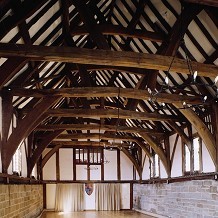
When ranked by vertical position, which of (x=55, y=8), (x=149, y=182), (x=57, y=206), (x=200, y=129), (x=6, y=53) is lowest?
(x=57, y=206)

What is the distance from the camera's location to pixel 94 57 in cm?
633

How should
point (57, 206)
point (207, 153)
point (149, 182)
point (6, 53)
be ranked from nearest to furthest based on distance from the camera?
point (6, 53) → point (207, 153) → point (149, 182) → point (57, 206)

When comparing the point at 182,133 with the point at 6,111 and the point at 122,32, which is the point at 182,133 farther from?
the point at 6,111

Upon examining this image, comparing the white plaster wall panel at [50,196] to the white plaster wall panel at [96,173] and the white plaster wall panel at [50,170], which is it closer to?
the white plaster wall panel at [50,170]

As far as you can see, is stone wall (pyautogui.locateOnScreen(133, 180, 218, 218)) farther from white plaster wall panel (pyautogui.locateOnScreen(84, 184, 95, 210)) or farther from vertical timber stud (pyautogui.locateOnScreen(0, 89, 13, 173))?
vertical timber stud (pyautogui.locateOnScreen(0, 89, 13, 173))

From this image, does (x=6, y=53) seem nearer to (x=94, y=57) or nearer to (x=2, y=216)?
(x=94, y=57)

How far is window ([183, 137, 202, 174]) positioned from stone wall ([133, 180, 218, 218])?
40 cm

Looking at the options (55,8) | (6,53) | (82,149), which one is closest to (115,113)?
(55,8)

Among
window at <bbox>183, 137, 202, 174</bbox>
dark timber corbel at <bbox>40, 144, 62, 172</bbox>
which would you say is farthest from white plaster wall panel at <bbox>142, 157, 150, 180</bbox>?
window at <bbox>183, 137, 202, 174</bbox>

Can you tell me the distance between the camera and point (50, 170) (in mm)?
18375

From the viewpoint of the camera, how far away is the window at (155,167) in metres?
15.2

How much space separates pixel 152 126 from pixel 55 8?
7.52 meters

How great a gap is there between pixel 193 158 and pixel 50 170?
30.3 feet

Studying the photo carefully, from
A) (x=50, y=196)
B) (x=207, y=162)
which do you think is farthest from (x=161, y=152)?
(x=50, y=196)
